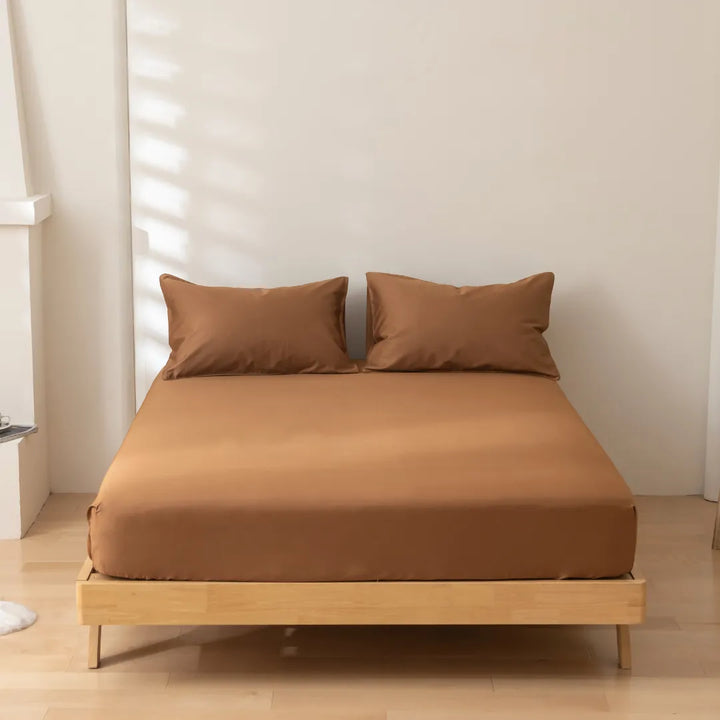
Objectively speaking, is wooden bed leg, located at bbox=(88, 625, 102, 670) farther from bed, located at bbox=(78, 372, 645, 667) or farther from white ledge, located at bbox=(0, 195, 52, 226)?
white ledge, located at bbox=(0, 195, 52, 226)

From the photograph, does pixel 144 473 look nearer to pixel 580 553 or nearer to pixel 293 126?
pixel 580 553

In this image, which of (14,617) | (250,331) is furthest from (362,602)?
(250,331)

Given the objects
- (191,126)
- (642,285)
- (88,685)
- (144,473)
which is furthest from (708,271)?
(88,685)

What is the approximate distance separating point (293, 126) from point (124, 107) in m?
0.62

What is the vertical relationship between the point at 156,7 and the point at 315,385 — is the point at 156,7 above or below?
above

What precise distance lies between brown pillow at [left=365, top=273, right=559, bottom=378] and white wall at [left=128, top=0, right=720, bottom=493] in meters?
0.28

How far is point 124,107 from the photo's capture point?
4.19m

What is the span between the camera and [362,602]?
2924 mm

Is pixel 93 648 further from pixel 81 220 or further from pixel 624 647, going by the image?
pixel 81 220

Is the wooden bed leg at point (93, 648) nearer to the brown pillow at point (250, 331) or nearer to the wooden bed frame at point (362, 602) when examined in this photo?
the wooden bed frame at point (362, 602)

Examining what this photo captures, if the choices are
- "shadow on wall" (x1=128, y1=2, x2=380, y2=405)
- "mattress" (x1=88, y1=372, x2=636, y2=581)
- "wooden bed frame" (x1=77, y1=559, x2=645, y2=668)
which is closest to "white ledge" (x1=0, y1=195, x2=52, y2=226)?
"shadow on wall" (x1=128, y1=2, x2=380, y2=405)

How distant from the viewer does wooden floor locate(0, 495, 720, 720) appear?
2.89m

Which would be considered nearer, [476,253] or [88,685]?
[88,685]

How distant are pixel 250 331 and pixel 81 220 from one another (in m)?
0.83
